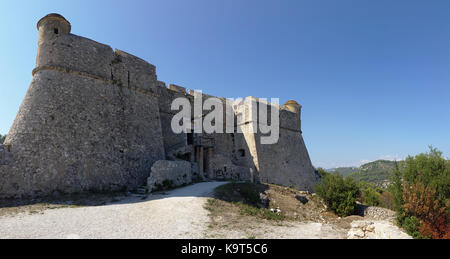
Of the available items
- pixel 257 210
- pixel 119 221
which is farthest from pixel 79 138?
pixel 257 210

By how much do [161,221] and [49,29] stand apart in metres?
11.7

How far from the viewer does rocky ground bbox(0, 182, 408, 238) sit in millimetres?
6305

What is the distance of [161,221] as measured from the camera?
24.5 ft

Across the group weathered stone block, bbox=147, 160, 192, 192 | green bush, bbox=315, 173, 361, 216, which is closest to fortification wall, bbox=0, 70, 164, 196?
weathered stone block, bbox=147, 160, 192, 192

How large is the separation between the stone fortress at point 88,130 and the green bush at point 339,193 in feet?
25.1

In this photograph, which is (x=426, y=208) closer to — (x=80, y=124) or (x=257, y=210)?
(x=257, y=210)

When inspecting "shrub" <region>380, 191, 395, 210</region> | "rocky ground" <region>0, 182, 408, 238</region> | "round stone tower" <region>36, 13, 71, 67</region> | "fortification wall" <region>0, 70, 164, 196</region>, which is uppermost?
"round stone tower" <region>36, 13, 71, 67</region>

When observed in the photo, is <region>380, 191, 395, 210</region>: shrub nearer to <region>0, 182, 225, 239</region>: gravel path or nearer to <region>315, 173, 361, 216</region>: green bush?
<region>315, 173, 361, 216</region>: green bush

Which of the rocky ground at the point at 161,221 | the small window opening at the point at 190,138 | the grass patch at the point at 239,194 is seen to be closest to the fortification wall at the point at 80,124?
the rocky ground at the point at 161,221

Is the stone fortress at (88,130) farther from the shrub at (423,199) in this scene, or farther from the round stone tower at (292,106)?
the round stone tower at (292,106)

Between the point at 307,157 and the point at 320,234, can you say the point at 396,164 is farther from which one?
the point at 307,157

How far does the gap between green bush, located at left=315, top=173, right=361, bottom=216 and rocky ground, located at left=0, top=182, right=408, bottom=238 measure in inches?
39.2
